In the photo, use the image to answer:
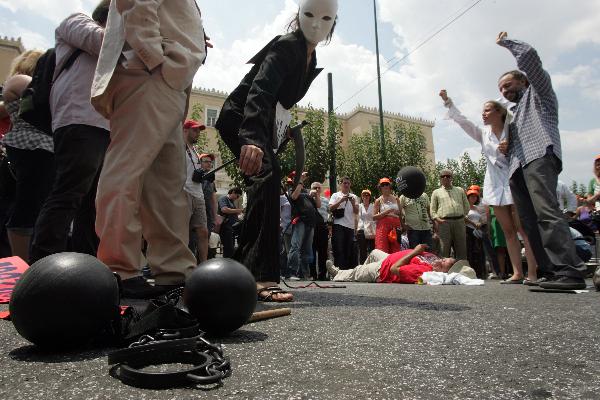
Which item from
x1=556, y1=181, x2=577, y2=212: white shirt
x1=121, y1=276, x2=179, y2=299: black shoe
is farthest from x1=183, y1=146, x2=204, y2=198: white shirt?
x1=556, y1=181, x2=577, y2=212: white shirt

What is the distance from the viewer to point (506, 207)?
509 cm

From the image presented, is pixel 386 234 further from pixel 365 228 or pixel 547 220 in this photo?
pixel 547 220

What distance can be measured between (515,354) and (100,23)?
325 cm

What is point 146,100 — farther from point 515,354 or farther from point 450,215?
point 450,215

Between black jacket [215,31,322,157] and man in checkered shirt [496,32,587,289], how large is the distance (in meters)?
2.06

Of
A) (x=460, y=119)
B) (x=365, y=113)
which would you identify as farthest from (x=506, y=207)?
(x=365, y=113)

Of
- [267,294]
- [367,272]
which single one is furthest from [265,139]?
[367,272]

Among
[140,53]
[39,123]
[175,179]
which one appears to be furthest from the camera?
[39,123]

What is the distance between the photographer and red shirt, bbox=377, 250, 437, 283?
6012mm

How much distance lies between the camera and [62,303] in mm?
1340

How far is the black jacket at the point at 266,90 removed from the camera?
9.07 ft

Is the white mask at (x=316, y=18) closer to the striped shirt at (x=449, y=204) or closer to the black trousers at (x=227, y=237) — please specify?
the striped shirt at (x=449, y=204)

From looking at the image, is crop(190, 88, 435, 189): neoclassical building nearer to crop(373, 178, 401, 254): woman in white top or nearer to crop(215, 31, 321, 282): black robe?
crop(373, 178, 401, 254): woman in white top

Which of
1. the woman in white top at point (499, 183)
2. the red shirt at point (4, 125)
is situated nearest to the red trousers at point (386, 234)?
the woman in white top at point (499, 183)
